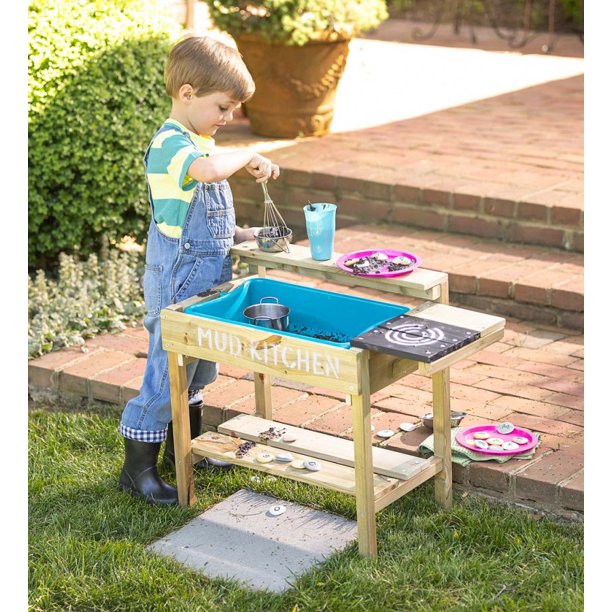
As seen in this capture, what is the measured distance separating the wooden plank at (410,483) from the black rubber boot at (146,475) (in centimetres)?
78

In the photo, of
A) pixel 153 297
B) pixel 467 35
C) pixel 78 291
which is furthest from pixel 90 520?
pixel 467 35

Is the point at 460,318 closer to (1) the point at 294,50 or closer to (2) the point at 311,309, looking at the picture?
(2) the point at 311,309

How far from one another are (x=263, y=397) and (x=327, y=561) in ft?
2.86

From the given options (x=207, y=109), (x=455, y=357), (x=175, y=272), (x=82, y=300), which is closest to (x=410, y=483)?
(x=455, y=357)

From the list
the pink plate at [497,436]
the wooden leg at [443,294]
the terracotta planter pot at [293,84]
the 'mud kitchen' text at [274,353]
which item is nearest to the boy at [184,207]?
the 'mud kitchen' text at [274,353]

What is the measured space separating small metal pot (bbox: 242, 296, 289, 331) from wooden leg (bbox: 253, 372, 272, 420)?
18.7 inches

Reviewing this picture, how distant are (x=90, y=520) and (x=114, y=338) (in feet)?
5.15

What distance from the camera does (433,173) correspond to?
6.47 metres

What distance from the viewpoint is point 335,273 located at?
367 centimetres

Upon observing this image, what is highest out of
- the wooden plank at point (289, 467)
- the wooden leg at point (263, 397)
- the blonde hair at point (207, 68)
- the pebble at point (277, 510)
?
the blonde hair at point (207, 68)

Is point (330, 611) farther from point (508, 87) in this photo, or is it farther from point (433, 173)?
point (508, 87)

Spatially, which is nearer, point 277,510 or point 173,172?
point 173,172

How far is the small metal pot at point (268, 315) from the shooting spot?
11.9ft

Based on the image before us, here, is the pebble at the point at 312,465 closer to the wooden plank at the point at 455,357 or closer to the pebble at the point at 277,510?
the pebble at the point at 277,510
